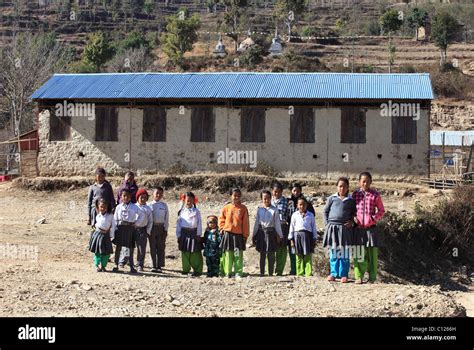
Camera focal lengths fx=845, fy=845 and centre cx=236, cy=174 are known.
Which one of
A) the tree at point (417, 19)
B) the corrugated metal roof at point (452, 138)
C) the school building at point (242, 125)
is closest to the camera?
the school building at point (242, 125)

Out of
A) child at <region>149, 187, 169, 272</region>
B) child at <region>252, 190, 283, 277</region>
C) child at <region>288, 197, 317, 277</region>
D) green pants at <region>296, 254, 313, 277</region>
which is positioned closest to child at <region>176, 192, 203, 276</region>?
child at <region>149, 187, 169, 272</region>

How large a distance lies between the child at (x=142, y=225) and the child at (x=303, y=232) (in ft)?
7.61

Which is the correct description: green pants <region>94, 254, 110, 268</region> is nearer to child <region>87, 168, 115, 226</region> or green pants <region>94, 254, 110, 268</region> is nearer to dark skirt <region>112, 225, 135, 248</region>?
dark skirt <region>112, 225, 135, 248</region>

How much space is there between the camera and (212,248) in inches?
547

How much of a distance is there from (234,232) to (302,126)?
1259cm

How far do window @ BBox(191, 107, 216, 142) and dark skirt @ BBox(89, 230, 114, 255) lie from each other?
12897 millimetres

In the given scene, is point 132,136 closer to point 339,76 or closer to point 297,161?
point 297,161

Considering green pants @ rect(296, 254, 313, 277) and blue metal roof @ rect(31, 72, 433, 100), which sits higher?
blue metal roof @ rect(31, 72, 433, 100)

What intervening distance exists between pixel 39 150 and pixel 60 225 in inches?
307

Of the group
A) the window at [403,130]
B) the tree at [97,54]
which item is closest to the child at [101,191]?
the window at [403,130]

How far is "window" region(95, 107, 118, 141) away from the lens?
26.5m

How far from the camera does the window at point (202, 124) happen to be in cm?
2602

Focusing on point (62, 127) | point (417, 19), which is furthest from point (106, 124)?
point (417, 19)

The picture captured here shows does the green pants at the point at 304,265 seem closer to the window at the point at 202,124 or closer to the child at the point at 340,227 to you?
the child at the point at 340,227
